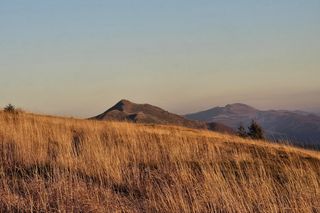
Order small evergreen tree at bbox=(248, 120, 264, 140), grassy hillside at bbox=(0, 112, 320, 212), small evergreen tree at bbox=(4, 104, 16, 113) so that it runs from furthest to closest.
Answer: small evergreen tree at bbox=(248, 120, 264, 140)
small evergreen tree at bbox=(4, 104, 16, 113)
grassy hillside at bbox=(0, 112, 320, 212)

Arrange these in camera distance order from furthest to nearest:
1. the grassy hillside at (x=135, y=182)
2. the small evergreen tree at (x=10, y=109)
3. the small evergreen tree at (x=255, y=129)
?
the small evergreen tree at (x=255, y=129)
the small evergreen tree at (x=10, y=109)
the grassy hillside at (x=135, y=182)

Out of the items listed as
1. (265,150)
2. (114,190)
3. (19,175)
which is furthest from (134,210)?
(265,150)

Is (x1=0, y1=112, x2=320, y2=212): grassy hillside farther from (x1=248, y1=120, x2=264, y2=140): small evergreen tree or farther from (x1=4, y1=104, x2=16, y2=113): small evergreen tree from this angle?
(x1=248, y1=120, x2=264, y2=140): small evergreen tree

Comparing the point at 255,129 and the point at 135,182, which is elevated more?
the point at 135,182

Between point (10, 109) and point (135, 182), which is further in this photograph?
point (10, 109)

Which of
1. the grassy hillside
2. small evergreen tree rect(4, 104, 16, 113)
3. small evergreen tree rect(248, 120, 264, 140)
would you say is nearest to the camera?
the grassy hillside

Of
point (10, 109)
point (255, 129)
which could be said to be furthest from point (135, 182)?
point (255, 129)

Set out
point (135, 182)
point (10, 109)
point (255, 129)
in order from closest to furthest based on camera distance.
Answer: point (135, 182) < point (10, 109) < point (255, 129)

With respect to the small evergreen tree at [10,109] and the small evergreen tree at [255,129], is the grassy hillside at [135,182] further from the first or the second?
the small evergreen tree at [255,129]

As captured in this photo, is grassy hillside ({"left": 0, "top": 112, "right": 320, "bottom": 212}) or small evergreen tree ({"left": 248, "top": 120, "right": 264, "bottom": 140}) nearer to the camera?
grassy hillside ({"left": 0, "top": 112, "right": 320, "bottom": 212})

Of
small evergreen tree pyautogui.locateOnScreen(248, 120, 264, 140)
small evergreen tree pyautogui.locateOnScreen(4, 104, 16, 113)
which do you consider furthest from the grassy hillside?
small evergreen tree pyautogui.locateOnScreen(248, 120, 264, 140)

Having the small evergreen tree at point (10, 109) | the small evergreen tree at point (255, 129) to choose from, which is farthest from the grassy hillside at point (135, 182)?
the small evergreen tree at point (255, 129)

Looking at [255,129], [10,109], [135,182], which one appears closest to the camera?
[135,182]

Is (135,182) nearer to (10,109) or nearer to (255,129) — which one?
(10,109)
